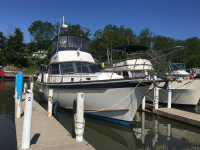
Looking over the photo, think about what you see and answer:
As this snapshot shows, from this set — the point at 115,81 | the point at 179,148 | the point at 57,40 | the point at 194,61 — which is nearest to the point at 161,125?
the point at 179,148

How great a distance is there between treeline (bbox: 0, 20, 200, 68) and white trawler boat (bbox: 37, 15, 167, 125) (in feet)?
87.0

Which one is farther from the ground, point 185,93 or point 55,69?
point 55,69

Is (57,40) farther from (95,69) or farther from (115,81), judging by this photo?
(115,81)

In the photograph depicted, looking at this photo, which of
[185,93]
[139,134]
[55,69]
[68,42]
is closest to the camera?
[139,134]

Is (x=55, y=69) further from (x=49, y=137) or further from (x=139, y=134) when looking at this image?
(x=139, y=134)

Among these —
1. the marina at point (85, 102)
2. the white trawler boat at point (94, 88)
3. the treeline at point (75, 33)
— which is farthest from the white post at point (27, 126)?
the treeline at point (75, 33)

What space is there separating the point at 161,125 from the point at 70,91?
4661 millimetres

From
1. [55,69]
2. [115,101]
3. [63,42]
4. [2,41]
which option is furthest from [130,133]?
[2,41]

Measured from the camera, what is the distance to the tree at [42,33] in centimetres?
4828

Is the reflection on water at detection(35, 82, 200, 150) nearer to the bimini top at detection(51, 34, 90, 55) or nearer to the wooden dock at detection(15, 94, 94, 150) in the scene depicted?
the wooden dock at detection(15, 94, 94, 150)

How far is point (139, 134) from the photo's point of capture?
21.7 feet

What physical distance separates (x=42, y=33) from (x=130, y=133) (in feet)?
171

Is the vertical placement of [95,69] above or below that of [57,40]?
below

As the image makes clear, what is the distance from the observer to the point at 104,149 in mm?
5379
